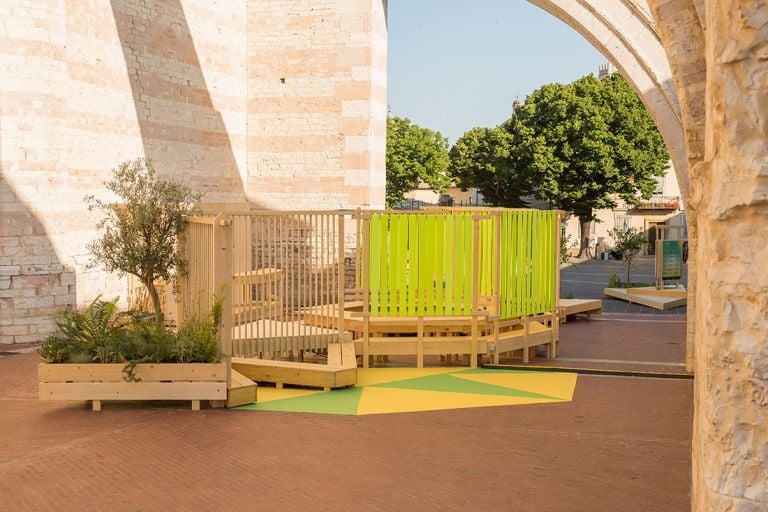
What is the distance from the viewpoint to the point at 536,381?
10148 millimetres

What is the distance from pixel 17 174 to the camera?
1250cm

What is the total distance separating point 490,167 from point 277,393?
40.0 meters

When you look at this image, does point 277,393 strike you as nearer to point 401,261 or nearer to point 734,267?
point 401,261

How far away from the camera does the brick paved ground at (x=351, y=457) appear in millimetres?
5961

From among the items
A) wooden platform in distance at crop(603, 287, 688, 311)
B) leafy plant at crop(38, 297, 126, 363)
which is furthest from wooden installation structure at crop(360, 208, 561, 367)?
wooden platform in distance at crop(603, 287, 688, 311)

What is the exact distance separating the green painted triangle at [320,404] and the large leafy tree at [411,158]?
46398 mm

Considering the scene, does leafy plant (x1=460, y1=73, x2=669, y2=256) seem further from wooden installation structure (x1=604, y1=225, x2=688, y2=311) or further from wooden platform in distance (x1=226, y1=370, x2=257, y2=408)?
wooden platform in distance (x1=226, y1=370, x2=257, y2=408)

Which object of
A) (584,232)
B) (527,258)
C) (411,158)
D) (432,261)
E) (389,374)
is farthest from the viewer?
(411,158)

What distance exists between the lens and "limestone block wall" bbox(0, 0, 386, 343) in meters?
12.6

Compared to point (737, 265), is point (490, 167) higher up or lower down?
higher up

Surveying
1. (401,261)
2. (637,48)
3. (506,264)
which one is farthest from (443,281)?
(637,48)

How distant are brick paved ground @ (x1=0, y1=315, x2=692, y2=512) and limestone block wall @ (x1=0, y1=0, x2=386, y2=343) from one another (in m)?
4.18

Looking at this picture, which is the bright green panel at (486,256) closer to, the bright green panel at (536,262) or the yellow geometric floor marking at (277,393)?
the bright green panel at (536,262)

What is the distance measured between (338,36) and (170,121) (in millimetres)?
3807
